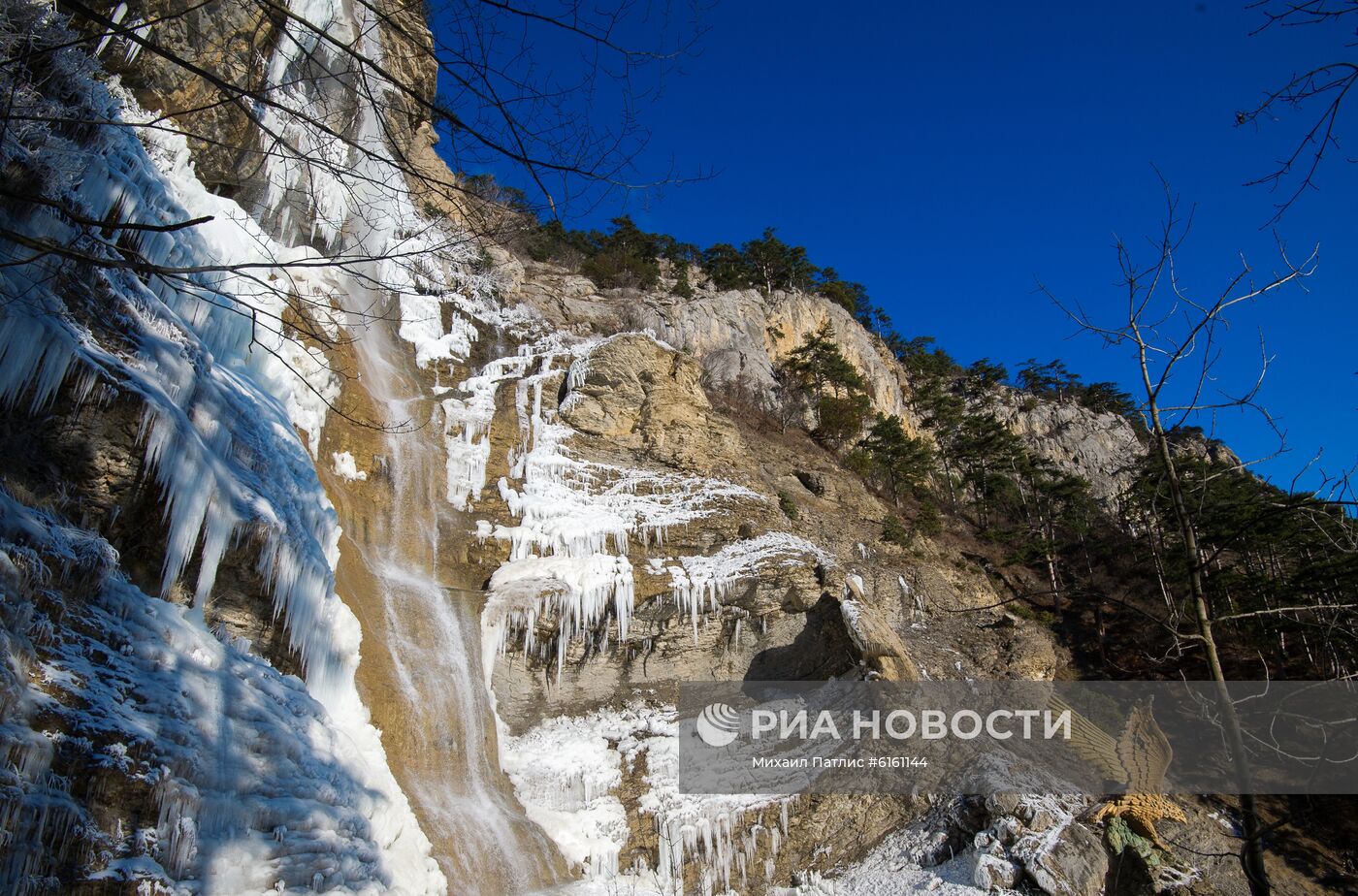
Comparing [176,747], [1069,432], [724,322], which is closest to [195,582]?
[176,747]

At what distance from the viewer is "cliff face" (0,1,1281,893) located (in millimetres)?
4926

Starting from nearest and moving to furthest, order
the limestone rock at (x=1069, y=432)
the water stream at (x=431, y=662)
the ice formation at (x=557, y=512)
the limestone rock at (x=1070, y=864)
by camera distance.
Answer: the limestone rock at (x=1070, y=864) < the water stream at (x=431, y=662) < the ice formation at (x=557, y=512) < the limestone rock at (x=1069, y=432)

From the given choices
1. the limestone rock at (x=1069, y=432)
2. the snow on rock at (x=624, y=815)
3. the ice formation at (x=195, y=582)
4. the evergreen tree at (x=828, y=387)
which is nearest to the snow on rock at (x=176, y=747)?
the ice formation at (x=195, y=582)

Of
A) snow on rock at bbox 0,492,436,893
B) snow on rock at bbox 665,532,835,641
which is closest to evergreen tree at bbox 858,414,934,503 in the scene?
snow on rock at bbox 665,532,835,641

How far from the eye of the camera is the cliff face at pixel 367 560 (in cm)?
493

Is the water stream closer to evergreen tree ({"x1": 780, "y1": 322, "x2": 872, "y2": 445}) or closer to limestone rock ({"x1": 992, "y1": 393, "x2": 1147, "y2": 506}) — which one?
evergreen tree ({"x1": 780, "y1": 322, "x2": 872, "y2": 445})

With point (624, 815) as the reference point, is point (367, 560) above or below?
above

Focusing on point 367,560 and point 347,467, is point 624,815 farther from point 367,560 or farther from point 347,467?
point 347,467

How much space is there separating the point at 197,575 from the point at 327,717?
2154 millimetres

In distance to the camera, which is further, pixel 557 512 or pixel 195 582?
pixel 557 512

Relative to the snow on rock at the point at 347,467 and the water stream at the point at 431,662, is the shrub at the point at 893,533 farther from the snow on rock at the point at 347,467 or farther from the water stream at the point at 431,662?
the snow on rock at the point at 347,467

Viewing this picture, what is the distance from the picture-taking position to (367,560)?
1237cm

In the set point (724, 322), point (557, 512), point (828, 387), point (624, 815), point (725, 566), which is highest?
point (724, 322)

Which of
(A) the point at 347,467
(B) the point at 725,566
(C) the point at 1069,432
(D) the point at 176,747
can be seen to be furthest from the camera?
(C) the point at 1069,432
